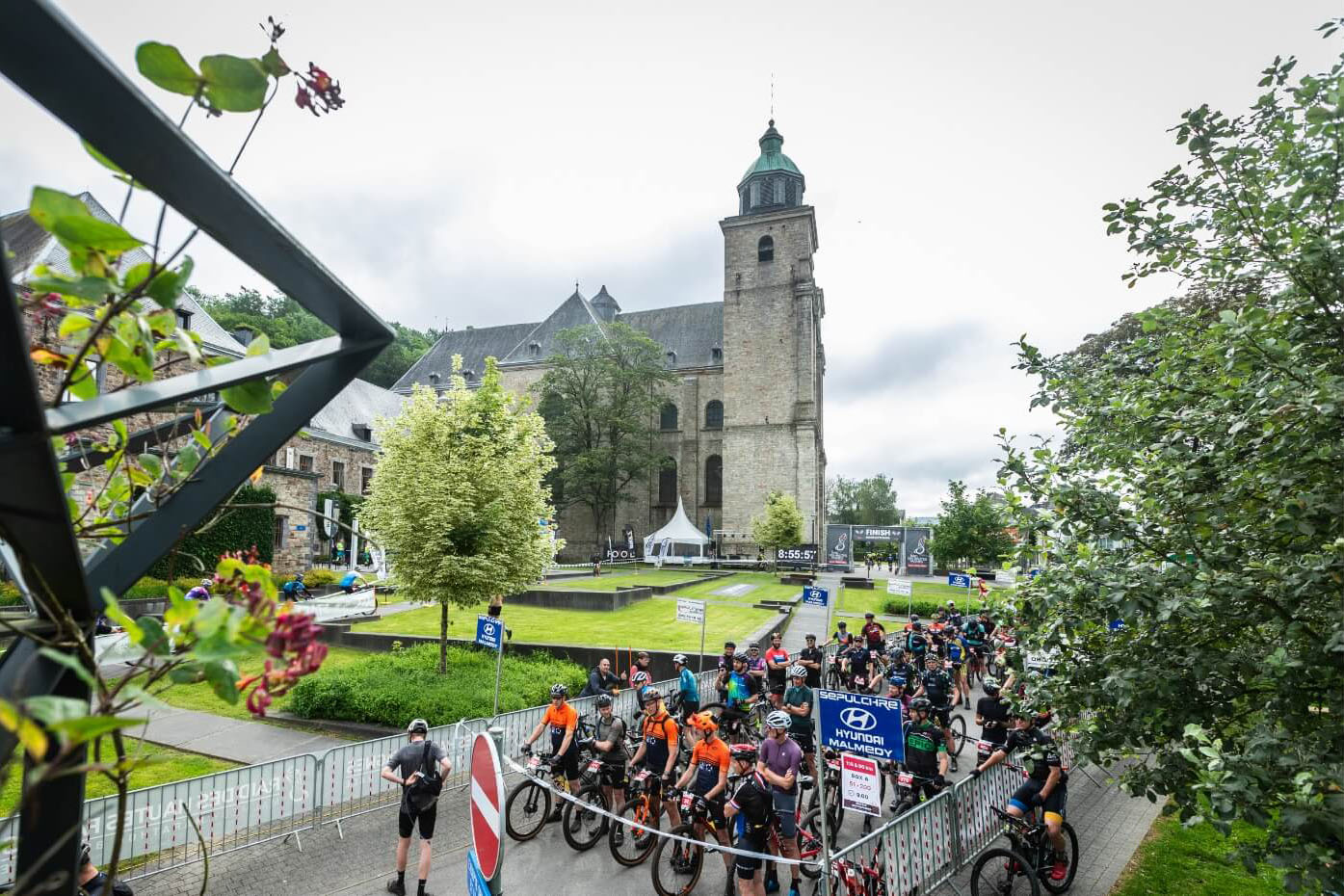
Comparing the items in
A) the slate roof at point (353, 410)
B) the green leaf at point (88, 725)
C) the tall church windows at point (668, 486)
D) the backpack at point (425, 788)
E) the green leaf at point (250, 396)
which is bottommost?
the backpack at point (425, 788)

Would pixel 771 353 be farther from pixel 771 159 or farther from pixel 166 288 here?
pixel 166 288

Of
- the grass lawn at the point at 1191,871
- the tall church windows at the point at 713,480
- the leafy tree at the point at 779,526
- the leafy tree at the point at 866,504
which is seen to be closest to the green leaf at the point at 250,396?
the grass lawn at the point at 1191,871

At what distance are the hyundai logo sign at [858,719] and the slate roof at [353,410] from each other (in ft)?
110

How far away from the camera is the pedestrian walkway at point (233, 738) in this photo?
34.9 feet

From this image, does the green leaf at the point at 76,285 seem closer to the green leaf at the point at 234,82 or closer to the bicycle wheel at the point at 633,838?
the green leaf at the point at 234,82

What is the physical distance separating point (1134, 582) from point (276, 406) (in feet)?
17.3

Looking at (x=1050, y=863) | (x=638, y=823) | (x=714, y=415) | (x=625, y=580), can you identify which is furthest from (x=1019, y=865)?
(x=714, y=415)

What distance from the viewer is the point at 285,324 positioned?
5953cm

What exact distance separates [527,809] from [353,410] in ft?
127

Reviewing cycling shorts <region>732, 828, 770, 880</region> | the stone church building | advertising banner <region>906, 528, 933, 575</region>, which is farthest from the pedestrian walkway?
advertising banner <region>906, 528, 933, 575</region>

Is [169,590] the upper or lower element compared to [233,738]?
upper

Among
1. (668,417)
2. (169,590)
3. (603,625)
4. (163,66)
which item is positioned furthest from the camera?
(668,417)

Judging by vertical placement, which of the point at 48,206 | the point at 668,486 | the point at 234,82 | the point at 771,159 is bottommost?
the point at 48,206

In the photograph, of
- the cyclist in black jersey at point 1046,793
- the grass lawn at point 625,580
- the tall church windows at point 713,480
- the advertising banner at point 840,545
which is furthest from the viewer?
the tall church windows at point 713,480
